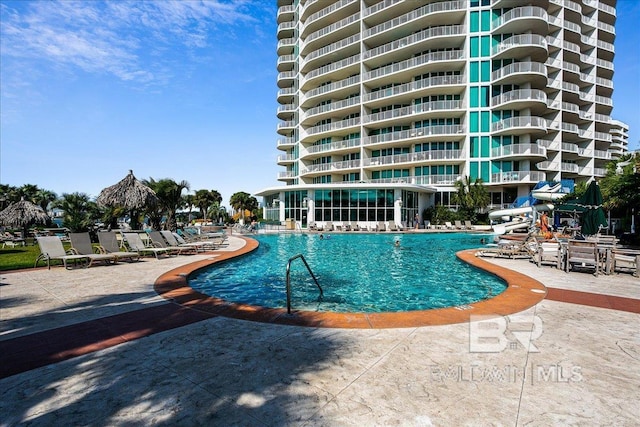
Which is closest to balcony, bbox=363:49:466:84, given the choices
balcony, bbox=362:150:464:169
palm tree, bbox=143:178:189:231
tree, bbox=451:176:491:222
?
balcony, bbox=362:150:464:169

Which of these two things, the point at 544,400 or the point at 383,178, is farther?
the point at 383,178

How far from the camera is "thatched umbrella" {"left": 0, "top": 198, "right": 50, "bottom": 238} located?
17547 mm

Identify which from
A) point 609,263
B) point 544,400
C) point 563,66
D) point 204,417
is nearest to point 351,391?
point 204,417

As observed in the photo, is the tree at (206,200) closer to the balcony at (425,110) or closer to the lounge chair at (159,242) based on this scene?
the balcony at (425,110)

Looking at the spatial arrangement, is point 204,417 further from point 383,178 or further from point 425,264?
point 383,178

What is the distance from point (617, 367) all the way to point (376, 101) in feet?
116

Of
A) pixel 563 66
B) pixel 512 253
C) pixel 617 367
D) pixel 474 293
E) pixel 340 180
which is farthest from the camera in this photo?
pixel 340 180

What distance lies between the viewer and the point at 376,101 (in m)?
35.3

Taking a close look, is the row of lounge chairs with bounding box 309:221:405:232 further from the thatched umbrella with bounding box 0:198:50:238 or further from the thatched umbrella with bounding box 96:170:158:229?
the thatched umbrella with bounding box 0:198:50:238

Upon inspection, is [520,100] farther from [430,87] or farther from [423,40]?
[423,40]

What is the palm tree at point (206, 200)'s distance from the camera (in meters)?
Answer: 58.8

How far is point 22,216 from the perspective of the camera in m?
17.8

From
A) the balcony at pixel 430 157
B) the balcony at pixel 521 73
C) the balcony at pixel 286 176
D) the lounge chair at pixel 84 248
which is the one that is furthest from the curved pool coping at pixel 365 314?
the balcony at pixel 286 176

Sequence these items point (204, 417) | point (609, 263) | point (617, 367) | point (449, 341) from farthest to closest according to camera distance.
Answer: point (609, 263), point (449, 341), point (617, 367), point (204, 417)
